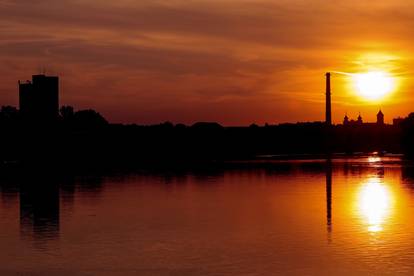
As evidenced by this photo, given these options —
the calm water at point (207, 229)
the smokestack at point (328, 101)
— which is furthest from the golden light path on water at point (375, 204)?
the smokestack at point (328, 101)

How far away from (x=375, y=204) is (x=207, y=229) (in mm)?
15461

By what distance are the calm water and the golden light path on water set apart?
71mm

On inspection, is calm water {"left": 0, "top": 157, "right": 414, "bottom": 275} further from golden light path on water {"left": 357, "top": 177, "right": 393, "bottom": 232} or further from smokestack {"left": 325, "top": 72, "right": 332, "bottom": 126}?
smokestack {"left": 325, "top": 72, "right": 332, "bottom": 126}

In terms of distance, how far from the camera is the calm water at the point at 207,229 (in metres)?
29.1

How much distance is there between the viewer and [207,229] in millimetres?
38594

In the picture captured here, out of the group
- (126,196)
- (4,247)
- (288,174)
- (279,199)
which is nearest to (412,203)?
(279,199)

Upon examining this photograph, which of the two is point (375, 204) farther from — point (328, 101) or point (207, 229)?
point (328, 101)

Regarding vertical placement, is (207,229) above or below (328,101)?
below

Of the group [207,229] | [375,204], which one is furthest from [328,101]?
[207,229]

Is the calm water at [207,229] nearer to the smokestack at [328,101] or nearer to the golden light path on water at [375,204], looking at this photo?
the golden light path on water at [375,204]

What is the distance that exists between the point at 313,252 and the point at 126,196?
26463mm

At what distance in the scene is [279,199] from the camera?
5394 cm

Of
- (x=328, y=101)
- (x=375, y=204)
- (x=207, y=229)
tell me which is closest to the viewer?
(x=207, y=229)

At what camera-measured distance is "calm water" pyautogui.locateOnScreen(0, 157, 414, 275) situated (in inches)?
1144
